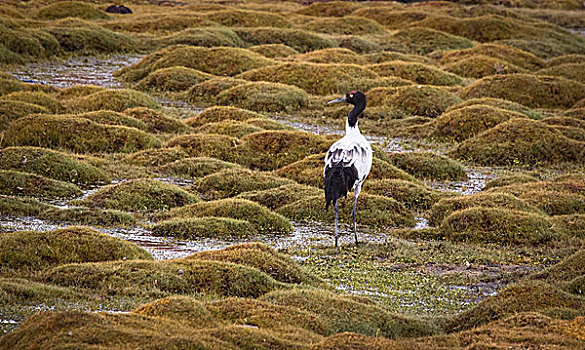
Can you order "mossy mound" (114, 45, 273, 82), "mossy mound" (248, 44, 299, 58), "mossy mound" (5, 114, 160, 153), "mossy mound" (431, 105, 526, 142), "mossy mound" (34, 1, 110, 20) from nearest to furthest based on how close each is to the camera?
"mossy mound" (5, 114, 160, 153), "mossy mound" (431, 105, 526, 142), "mossy mound" (114, 45, 273, 82), "mossy mound" (248, 44, 299, 58), "mossy mound" (34, 1, 110, 20)

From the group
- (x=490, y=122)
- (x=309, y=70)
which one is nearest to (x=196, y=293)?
(x=490, y=122)

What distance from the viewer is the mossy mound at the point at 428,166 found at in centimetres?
2400

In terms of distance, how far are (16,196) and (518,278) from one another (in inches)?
448

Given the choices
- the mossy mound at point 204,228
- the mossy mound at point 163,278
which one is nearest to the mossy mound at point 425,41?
the mossy mound at point 204,228

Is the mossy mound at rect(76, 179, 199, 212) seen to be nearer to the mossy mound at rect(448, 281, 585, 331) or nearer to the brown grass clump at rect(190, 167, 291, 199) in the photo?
the brown grass clump at rect(190, 167, 291, 199)

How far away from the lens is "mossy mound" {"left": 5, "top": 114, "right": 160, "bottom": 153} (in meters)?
24.2

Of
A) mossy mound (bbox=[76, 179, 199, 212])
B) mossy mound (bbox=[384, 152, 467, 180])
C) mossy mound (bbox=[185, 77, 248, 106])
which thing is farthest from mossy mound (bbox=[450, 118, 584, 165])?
mossy mound (bbox=[185, 77, 248, 106])

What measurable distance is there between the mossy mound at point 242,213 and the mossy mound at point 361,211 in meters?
1.04

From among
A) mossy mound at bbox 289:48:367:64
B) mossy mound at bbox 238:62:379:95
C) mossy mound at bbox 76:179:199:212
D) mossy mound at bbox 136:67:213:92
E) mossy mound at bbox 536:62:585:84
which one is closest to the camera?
mossy mound at bbox 76:179:199:212

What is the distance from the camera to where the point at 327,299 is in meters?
11.1

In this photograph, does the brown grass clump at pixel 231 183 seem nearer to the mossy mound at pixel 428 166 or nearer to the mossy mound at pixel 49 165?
the mossy mound at pixel 49 165

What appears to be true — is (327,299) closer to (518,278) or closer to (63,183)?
(518,278)

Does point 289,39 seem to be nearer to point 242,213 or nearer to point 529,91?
point 529,91

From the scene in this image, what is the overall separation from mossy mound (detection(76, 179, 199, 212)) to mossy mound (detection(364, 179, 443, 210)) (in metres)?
4.89
